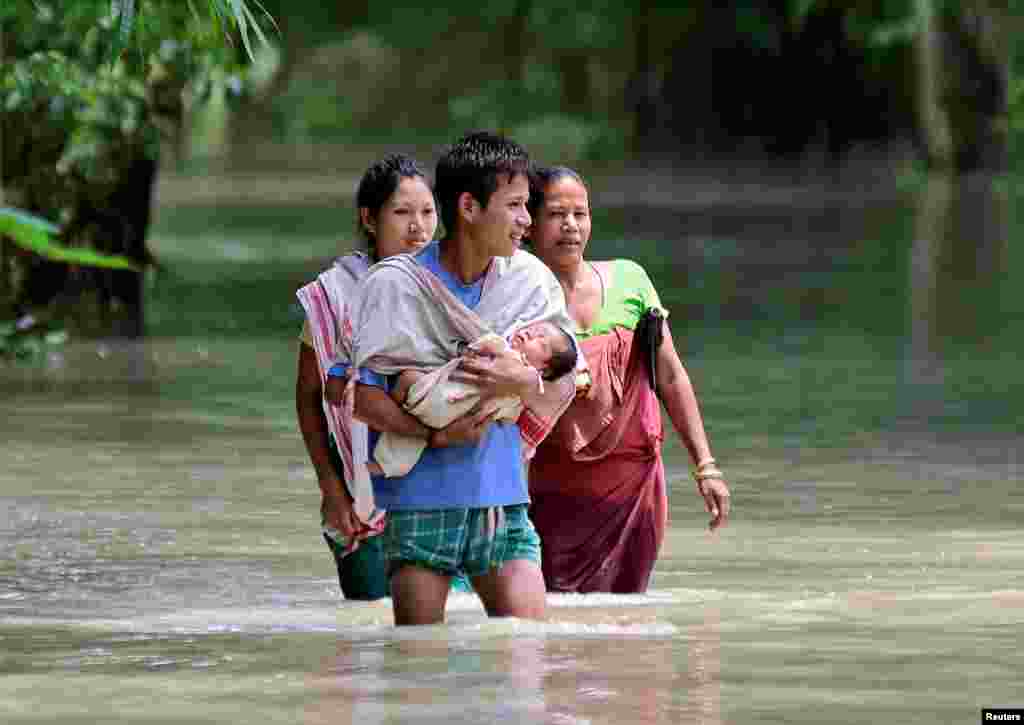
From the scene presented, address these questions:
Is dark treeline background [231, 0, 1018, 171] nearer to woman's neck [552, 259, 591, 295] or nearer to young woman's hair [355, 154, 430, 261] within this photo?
woman's neck [552, 259, 591, 295]

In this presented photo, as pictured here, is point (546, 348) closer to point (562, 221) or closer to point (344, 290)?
point (344, 290)

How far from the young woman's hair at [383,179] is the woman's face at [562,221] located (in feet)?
1.95

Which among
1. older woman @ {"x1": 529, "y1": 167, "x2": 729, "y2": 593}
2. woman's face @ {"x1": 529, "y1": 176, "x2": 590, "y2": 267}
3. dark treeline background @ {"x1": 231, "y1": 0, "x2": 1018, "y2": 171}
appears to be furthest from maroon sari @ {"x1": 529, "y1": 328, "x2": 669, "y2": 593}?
dark treeline background @ {"x1": 231, "y1": 0, "x2": 1018, "y2": 171}

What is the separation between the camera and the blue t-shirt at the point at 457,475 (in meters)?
7.71

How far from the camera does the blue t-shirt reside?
7.71 meters

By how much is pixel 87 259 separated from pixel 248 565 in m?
5.87

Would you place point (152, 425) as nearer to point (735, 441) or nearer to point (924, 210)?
point (735, 441)

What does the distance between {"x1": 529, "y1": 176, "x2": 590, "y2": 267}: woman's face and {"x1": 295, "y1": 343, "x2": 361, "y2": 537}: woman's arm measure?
909 millimetres

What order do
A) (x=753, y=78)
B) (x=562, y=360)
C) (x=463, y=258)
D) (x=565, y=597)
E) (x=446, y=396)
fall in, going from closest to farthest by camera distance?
(x=446, y=396)
(x=463, y=258)
(x=562, y=360)
(x=565, y=597)
(x=753, y=78)

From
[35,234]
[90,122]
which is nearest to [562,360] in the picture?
[35,234]

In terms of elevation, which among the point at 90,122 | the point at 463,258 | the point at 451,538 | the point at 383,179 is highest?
the point at 90,122

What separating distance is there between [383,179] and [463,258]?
3.54ft

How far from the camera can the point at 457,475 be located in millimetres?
7723

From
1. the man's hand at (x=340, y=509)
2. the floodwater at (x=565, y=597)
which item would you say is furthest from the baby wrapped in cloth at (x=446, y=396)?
the man's hand at (x=340, y=509)
